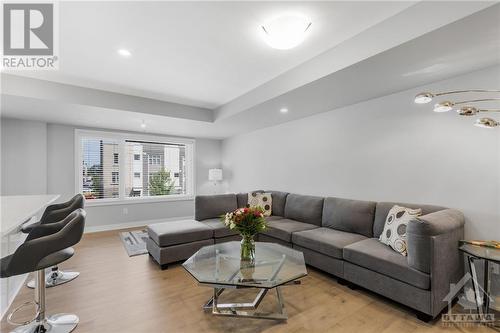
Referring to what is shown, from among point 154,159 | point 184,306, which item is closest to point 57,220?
point 184,306

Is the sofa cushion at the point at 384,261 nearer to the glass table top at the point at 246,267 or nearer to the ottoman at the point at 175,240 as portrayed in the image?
the glass table top at the point at 246,267

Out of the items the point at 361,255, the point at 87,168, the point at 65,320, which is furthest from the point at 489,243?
the point at 87,168

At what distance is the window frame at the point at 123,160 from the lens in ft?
16.0

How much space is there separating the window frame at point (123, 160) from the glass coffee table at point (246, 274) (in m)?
3.66

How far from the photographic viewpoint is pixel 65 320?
201cm

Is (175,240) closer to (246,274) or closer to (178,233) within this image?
(178,233)

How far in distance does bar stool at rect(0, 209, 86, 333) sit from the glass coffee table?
0.97 meters

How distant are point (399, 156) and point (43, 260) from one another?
3802mm

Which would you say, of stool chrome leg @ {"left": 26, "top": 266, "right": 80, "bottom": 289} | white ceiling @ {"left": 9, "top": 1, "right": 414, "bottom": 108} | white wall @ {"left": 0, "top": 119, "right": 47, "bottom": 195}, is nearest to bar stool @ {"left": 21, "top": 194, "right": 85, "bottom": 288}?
stool chrome leg @ {"left": 26, "top": 266, "right": 80, "bottom": 289}

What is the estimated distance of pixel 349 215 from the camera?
322 cm

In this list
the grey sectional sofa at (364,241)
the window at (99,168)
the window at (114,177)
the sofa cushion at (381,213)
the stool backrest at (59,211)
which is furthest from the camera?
the window at (114,177)

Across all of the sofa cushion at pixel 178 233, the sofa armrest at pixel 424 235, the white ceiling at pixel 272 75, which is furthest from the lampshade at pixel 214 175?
the sofa armrest at pixel 424 235

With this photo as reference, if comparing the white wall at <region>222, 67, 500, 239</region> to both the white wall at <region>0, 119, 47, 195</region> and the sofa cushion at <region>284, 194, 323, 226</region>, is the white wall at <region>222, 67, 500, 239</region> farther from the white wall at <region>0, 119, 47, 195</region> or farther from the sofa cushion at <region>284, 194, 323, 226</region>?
the white wall at <region>0, 119, 47, 195</region>

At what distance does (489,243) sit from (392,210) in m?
0.82
